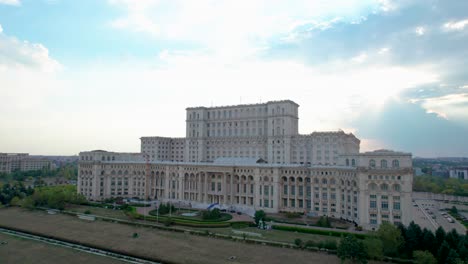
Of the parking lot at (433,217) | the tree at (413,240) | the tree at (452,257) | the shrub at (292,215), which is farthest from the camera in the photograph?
the shrub at (292,215)

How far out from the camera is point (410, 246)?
151 feet

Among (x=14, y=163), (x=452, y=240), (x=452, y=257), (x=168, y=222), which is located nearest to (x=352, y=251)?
(x=452, y=257)

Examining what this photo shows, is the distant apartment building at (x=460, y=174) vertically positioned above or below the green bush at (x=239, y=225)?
above

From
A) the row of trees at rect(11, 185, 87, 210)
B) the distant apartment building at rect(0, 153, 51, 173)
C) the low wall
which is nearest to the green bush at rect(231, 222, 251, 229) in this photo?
the row of trees at rect(11, 185, 87, 210)

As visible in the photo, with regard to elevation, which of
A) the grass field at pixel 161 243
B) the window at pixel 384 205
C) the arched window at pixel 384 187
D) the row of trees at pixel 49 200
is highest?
the arched window at pixel 384 187

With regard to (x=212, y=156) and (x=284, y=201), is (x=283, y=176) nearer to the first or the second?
(x=284, y=201)

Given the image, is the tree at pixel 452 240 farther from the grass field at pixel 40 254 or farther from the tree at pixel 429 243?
the grass field at pixel 40 254

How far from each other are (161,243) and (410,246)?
40029mm

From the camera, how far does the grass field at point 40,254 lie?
45938 millimetres

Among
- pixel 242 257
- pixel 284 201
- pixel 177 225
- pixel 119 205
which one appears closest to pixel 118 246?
pixel 177 225

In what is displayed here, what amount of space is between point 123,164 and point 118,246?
2158 inches

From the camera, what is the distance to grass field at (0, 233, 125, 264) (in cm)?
4594

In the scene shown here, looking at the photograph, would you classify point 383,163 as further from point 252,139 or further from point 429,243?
point 252,139

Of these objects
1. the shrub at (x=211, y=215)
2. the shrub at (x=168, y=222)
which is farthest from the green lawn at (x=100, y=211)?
the shrub at (x=211, y=215)
